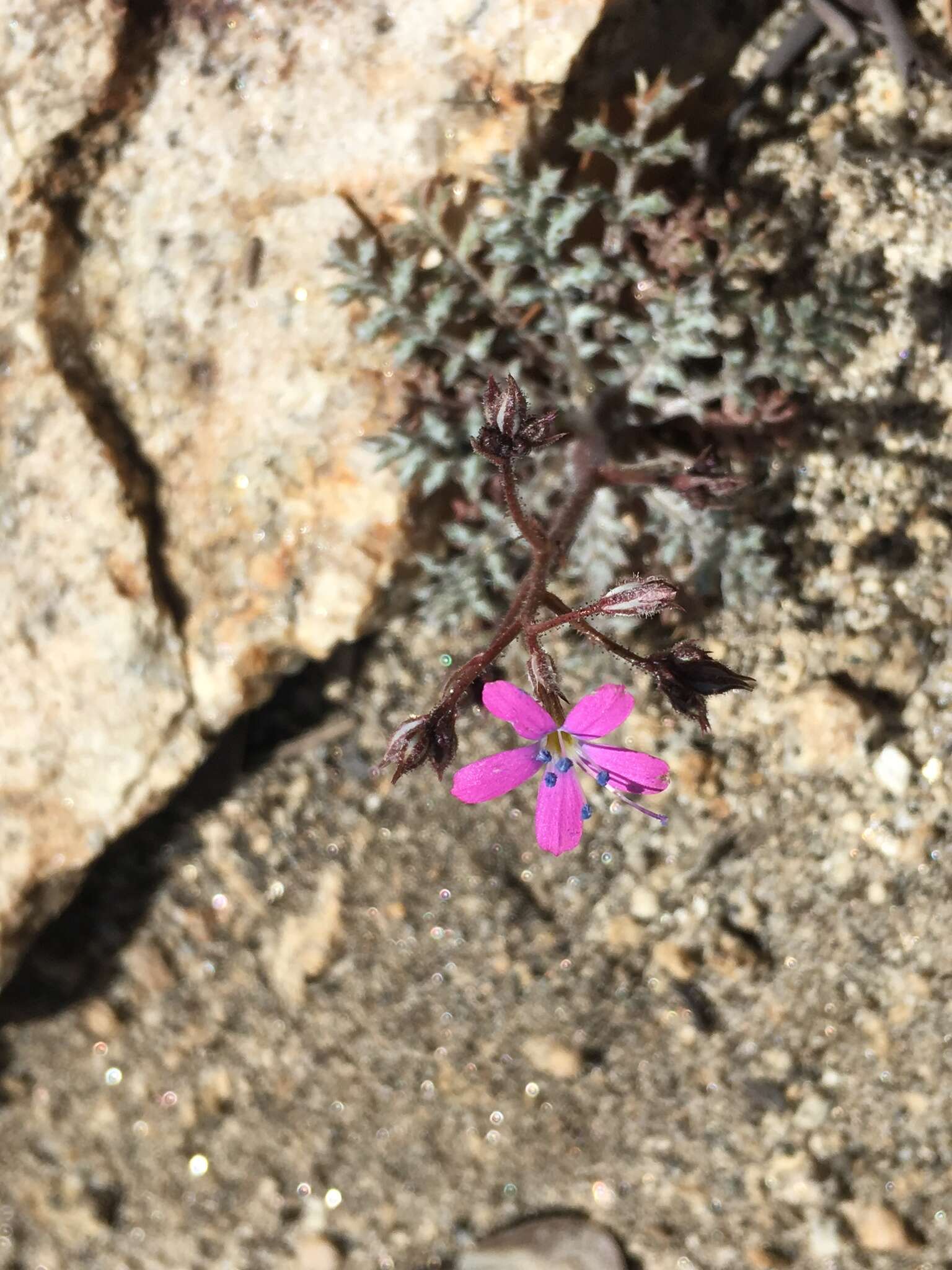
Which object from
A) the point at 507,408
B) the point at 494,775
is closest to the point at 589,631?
the point at 494,775

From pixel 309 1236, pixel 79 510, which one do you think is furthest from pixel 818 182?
pixel 309 1236

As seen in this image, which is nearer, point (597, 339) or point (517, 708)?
point (517, 708)

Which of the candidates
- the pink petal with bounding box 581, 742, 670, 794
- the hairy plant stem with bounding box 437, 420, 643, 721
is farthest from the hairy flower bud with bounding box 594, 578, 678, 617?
the pink petal with bounding box 581, 742, 670, 794

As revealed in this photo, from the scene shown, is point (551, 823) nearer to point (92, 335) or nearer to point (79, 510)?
point (79, 510)

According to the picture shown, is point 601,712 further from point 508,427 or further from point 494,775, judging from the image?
point 508,427

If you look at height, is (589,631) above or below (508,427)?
below
